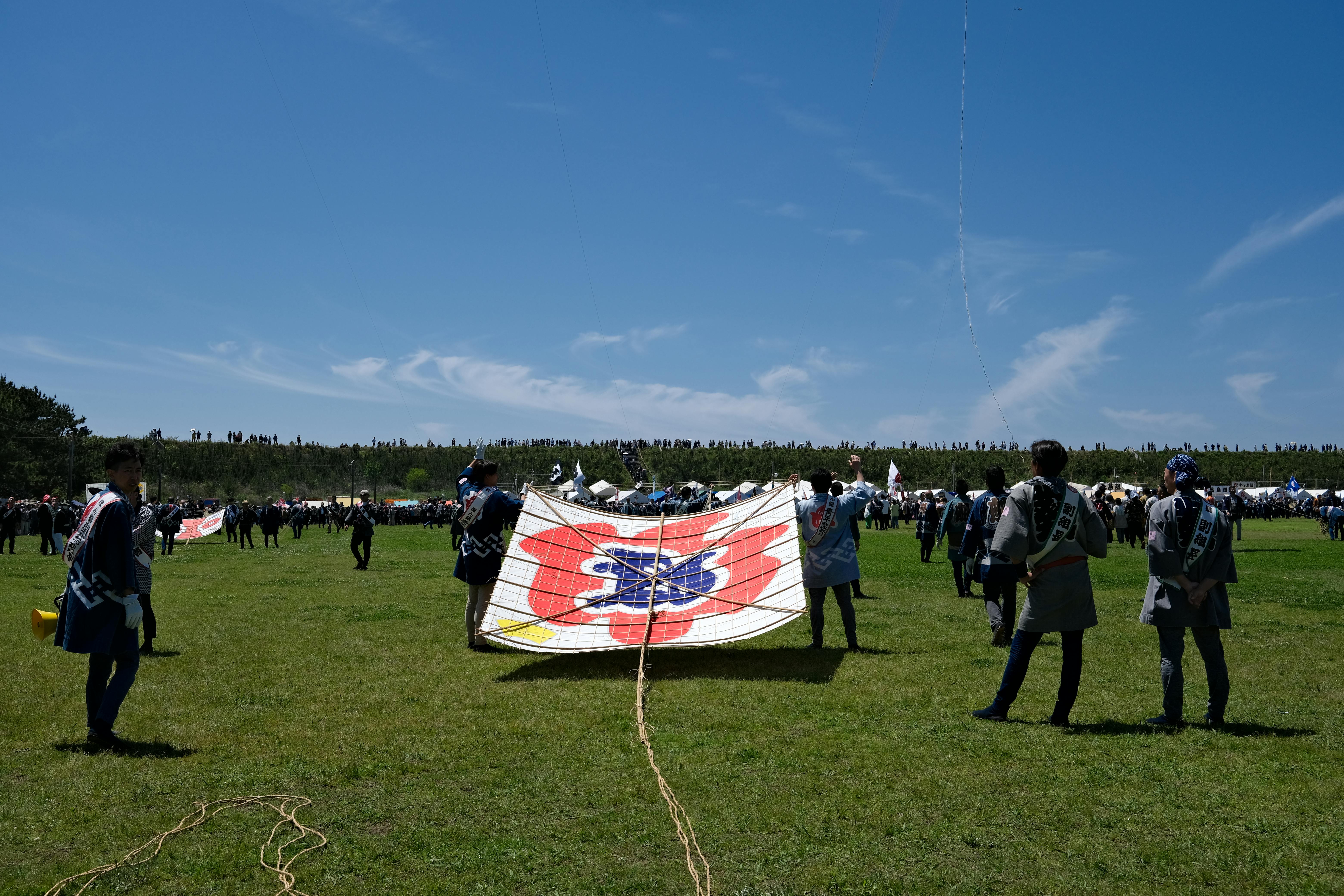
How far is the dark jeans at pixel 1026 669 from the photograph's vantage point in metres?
6.47

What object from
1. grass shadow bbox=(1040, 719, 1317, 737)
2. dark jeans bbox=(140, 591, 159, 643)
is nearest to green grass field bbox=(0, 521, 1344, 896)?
grass shadow bbox=(1040, 719, 1317, 737)

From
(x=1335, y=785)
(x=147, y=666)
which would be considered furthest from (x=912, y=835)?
(x=147, y=666)

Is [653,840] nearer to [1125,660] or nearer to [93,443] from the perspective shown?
[1125,660]

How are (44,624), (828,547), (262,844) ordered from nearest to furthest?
1. (262,844)
2. (44,624)
3. (828,547)

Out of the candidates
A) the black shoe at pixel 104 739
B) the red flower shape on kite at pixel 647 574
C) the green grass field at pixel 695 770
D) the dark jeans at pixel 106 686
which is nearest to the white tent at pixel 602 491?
the red flower shape on kite at pixel 647 574

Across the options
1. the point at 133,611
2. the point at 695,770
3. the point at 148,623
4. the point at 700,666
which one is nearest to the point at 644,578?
the point at 700,666

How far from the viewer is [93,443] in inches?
3585

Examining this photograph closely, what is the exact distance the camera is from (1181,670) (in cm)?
646

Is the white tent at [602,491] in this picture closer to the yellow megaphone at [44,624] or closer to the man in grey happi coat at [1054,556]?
the yellow megaphone at [44,624]

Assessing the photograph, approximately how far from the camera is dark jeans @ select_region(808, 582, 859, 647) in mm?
9727

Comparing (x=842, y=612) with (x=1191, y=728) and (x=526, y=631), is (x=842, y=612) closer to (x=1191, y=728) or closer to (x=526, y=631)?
(x=526, y=631)

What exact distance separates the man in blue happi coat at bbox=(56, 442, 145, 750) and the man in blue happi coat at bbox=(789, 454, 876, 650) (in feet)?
19.6

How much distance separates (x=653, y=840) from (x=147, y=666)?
280 inches

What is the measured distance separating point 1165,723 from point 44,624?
804cm
